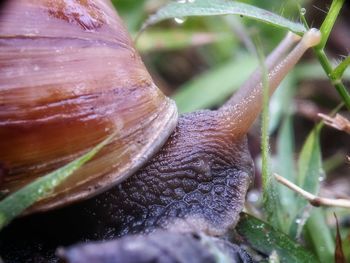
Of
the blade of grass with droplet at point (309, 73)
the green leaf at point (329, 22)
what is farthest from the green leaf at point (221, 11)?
the blade of grass with droplet at point (309, 73)

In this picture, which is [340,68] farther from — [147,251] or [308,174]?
[147,251]

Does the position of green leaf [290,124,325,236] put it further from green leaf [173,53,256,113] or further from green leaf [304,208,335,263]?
green leaf [173,53,256,113]

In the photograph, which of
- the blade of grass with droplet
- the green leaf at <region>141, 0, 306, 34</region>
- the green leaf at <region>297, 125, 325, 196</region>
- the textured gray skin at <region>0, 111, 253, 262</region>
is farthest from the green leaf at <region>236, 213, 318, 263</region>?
the blade of grass with droplet

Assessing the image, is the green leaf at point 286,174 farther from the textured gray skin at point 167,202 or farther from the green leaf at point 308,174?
the textured gray skin at point 167,202

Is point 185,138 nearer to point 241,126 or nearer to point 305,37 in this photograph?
point 241,126

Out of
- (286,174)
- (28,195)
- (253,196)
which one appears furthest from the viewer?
(253,196)

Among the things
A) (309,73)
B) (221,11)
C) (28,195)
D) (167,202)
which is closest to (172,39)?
(309,73)
